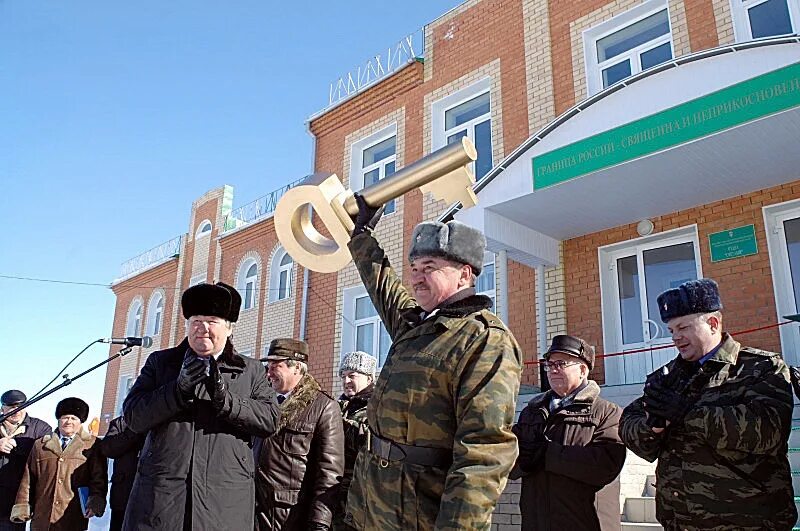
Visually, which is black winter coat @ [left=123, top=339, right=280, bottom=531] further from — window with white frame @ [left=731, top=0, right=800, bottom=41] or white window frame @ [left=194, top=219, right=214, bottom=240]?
white window frame @ [left=194, top=219, right=214, bottom=240]

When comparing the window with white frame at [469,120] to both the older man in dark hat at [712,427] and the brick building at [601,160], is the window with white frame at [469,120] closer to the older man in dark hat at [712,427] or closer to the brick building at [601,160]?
the brick building at [601,160]

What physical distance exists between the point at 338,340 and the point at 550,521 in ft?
26.8

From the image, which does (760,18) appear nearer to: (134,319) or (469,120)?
(469,120)

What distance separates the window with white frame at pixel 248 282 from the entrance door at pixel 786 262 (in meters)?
10.7

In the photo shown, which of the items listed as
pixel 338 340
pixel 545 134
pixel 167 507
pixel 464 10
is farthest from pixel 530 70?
pixel 167 507

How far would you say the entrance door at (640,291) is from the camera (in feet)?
23.2

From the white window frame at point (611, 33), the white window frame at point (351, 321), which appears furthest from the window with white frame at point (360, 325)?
the white window frame at point (611, 33)

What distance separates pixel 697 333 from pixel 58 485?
4.80 metres

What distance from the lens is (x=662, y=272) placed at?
730cm

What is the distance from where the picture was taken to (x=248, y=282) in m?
14.8

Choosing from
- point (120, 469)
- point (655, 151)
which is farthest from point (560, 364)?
point (120, 469)

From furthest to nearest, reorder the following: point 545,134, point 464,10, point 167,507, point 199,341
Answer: point 464,10 → point 545,134 → point 199,341 → point 167,507

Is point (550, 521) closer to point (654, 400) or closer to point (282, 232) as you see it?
point (654, 400)

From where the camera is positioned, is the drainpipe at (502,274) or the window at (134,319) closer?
the drainpipe at (502,274)
